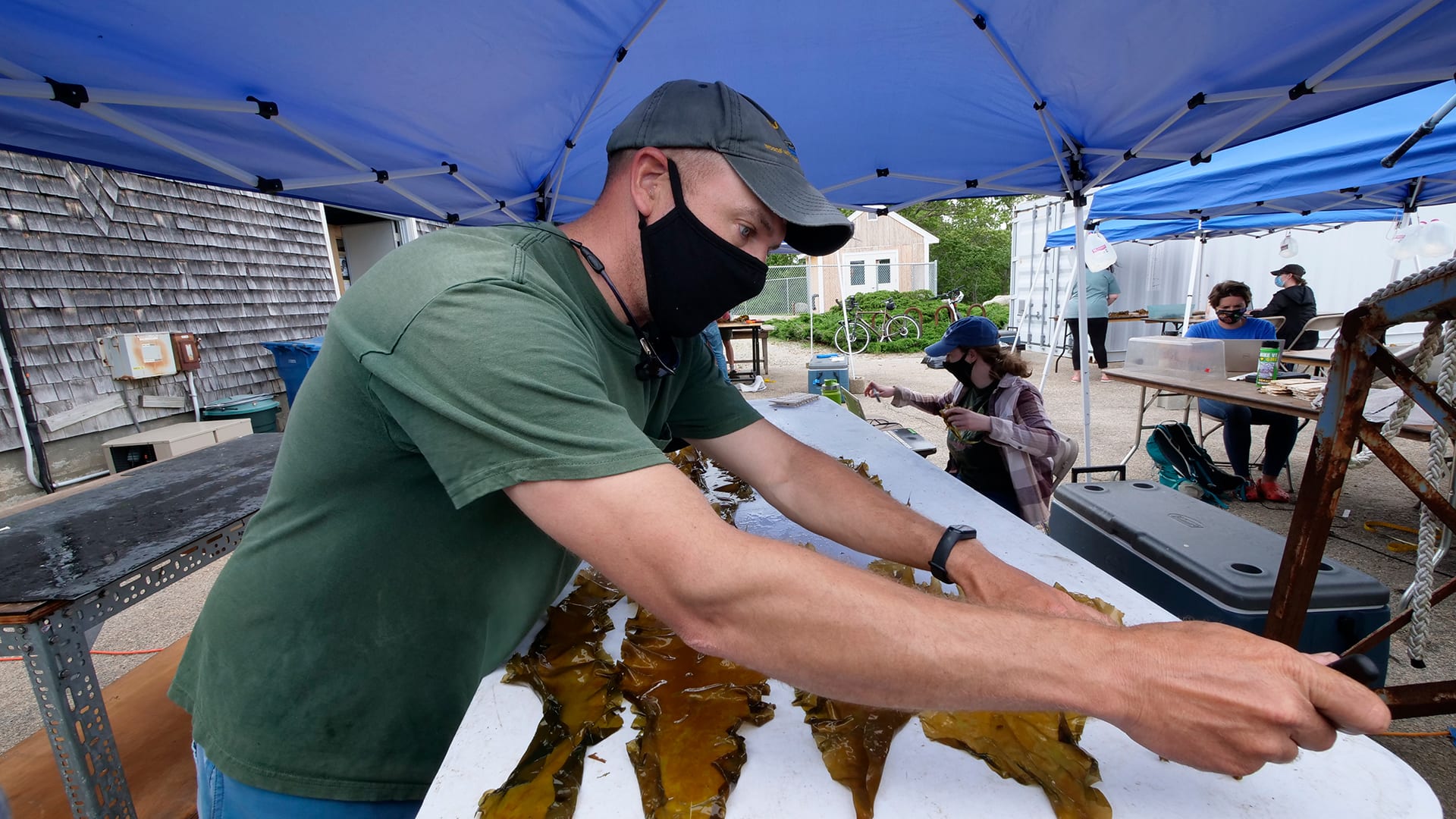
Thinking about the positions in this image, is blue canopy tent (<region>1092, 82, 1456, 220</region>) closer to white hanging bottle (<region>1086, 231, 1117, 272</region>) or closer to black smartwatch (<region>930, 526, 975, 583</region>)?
white hanging bottle (<region>1086, 231, 1117, 272</region>)

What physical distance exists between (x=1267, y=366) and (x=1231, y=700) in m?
5.13

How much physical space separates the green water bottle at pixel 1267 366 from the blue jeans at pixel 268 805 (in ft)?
18.3

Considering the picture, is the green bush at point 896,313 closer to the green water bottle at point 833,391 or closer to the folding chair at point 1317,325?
the folding chair at point 1317,325

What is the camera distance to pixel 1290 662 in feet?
2.42

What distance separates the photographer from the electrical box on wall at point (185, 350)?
19.4ft

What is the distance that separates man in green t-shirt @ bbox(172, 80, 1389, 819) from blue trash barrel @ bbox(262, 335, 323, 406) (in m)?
6.90

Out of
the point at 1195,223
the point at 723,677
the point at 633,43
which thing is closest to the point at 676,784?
the point at 723,677

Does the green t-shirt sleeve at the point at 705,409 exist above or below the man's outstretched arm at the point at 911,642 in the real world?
above

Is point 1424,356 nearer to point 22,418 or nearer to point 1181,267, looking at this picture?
point 22,418

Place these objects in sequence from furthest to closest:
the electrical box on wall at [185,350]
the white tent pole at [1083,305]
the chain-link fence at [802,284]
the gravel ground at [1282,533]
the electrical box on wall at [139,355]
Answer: the chain-link fence at [802,284] < the electrical box on wall at [185,350] < the electrical box on wall at [139,355] < the white tent pole at [1083,305] < the gravel ground at [1282,533]

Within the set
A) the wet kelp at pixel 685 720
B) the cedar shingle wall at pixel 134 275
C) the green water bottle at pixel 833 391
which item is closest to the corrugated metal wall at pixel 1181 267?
the green water bottle at pixel 833 391

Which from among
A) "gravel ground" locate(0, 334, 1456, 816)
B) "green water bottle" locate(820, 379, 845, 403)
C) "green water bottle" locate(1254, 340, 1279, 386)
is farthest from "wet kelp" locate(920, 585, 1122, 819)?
"green water bottle" locate(1254, 340, 1279, 386)

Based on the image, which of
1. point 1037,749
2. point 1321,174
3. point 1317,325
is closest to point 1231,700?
point 1037,749

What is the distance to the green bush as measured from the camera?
54.5ft
